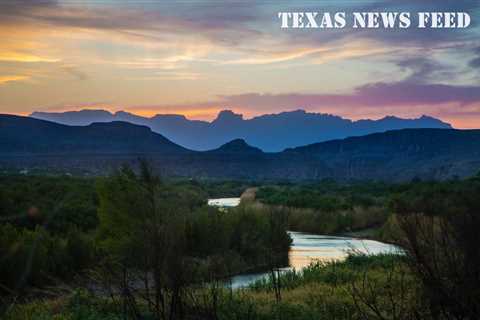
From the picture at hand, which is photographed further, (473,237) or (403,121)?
(403,121)

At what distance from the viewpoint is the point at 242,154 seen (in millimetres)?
99938

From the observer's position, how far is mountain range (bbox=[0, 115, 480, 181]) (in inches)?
2539

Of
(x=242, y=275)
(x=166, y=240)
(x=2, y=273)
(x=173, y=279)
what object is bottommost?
(x=242, y=275)

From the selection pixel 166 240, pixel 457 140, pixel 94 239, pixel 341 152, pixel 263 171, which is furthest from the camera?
pixel 341 152

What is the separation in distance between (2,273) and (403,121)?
179384 millimetres

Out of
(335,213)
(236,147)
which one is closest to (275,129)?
(236,147)

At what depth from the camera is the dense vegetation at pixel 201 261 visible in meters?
6.53

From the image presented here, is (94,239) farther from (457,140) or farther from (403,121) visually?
(403,121)

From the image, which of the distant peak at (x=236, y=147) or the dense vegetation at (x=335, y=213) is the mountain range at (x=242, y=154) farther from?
the dense vegetation at (x=335, y=213)

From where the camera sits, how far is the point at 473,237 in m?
6.44

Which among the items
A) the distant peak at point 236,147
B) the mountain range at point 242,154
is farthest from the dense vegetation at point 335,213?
the distant peak at point 236,147

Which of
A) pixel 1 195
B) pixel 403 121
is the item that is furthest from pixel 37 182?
pixel 403 121

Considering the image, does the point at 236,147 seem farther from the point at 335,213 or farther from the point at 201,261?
the point at 201,261

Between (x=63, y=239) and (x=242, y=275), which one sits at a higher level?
(x=63, y=239)
